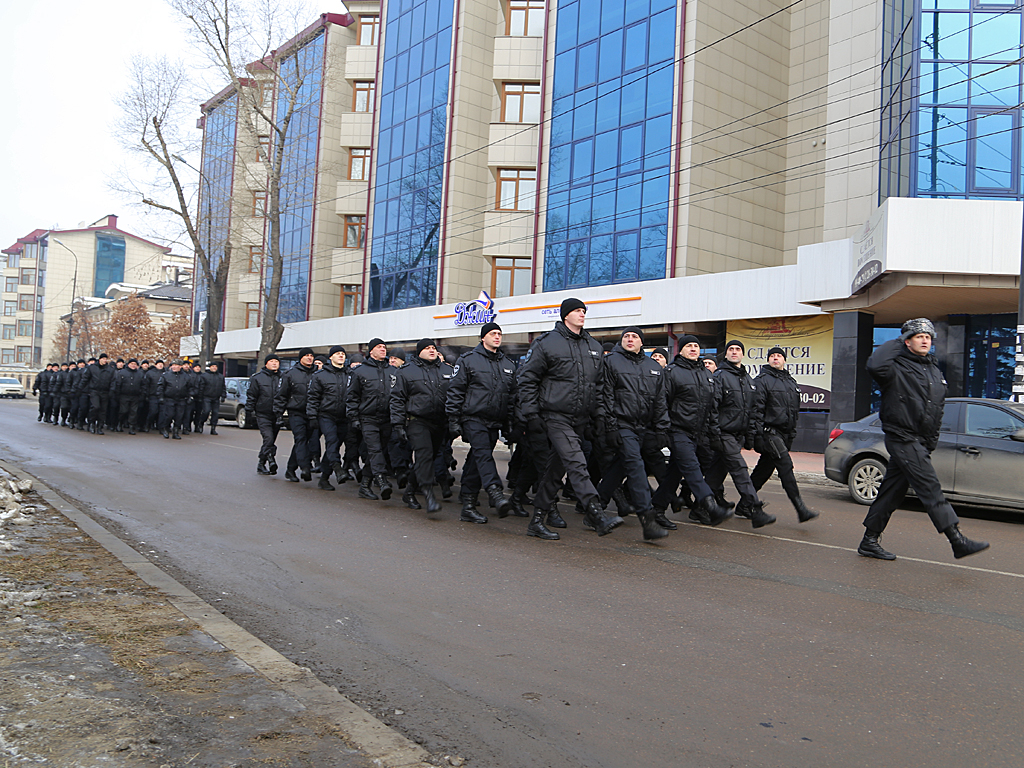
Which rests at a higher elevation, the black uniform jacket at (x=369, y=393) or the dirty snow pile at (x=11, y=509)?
the black uniform jacket at (x=369, y=393)

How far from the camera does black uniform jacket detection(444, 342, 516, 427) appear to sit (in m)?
8.75

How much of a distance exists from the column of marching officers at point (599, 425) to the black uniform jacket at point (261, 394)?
2.10 meters

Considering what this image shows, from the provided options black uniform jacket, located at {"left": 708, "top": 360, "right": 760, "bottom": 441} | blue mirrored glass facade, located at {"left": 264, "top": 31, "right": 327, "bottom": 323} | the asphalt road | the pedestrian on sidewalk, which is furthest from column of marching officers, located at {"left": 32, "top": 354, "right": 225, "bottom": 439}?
blue mirrored glass facade, located at {"left": 264, "top": 31, "right": 327, "bottom": 323}

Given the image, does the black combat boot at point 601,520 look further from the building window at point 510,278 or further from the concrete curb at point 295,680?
the building window at point 510,278

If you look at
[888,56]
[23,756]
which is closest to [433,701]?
[23,756]

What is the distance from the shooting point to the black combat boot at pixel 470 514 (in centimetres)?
864

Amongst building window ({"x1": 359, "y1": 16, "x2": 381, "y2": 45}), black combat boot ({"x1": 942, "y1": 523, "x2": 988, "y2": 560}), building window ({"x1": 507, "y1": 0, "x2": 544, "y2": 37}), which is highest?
building window ({"x1": 359, "y1": 16, "x2": 381, "y2": 45})

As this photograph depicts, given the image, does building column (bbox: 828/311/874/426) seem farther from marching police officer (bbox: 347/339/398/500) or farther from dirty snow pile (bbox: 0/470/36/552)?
dirty snow pile (bbox: 0/470/36/552)

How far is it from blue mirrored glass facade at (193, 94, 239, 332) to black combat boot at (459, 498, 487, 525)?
28.9m

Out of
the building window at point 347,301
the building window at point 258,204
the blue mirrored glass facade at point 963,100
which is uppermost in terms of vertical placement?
the building window at point 258,204

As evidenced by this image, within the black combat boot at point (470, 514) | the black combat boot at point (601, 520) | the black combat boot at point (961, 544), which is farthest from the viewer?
the black combat boot at point (470, 514)

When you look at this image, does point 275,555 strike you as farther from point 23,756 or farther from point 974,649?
point 974,649

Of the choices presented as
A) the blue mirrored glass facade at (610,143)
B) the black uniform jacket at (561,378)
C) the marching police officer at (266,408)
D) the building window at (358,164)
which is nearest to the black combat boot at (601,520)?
the black uniform jacket at (561,378)

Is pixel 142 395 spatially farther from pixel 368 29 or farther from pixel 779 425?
pixel 368 29
